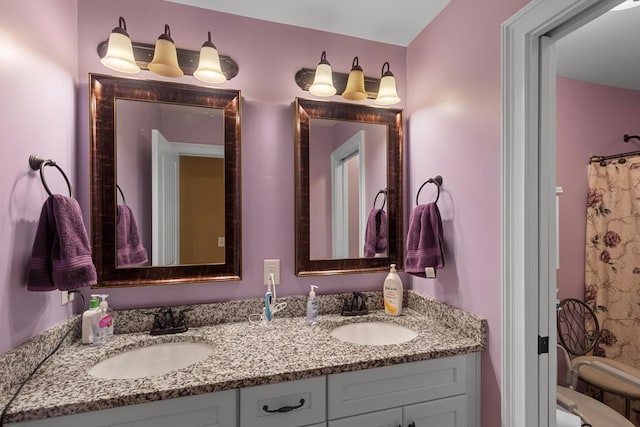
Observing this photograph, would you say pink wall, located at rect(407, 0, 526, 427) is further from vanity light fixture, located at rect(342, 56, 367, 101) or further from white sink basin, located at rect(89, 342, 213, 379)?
white sink basin, located at rect(89, 342, 213, 379)

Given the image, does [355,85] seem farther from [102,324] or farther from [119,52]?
[102,324]

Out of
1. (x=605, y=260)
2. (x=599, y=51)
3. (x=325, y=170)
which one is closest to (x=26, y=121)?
(x=325, y=170)

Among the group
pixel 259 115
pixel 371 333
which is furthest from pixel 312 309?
pixel 259 115

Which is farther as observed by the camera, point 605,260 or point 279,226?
point 605,260

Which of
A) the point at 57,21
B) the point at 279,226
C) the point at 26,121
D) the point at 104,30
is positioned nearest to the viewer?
the point at 26,121

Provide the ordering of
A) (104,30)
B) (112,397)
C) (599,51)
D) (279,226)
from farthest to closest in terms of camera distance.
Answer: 1. (599,51)
2. (279,226)
3. (104,30)
4. (112,397)

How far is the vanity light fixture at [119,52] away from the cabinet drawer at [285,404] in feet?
4.40

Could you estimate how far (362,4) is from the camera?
1.44 m

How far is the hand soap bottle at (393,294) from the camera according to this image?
1.59 m

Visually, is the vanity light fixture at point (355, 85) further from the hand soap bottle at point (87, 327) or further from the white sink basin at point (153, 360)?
the hand soap bottle at point (87, 327)

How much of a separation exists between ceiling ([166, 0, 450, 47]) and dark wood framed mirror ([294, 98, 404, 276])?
16.0 inches

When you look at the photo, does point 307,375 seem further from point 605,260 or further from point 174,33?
point 605,260

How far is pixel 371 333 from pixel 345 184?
785 millimetres

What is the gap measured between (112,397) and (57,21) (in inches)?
53.9
